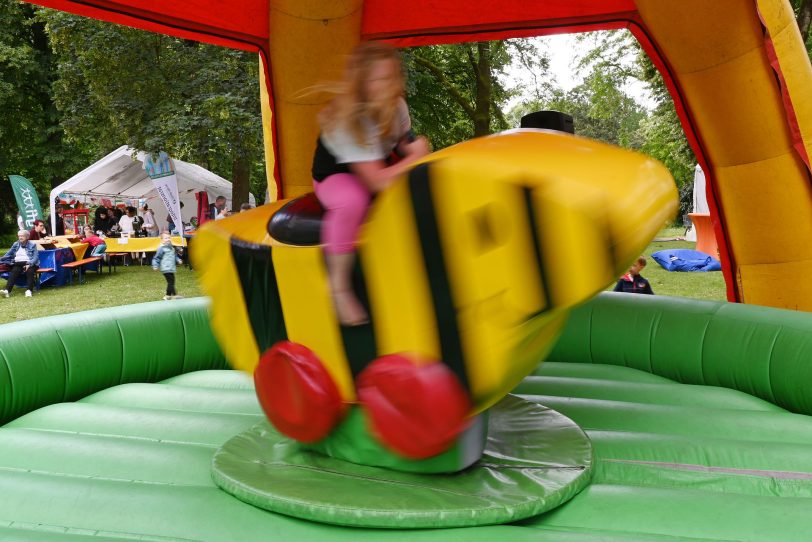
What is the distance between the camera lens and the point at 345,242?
1798mm

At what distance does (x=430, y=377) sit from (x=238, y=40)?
3296 mm

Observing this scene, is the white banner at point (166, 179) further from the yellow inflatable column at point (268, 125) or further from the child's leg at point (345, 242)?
the child's leg at point (345, 242)

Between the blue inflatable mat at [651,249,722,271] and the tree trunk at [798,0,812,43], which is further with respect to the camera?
the blue inflatable mat at [651,249,722,271]

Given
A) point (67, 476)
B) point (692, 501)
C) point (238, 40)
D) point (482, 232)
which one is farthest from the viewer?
point (238, 40)

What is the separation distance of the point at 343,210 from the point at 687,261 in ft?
29.7

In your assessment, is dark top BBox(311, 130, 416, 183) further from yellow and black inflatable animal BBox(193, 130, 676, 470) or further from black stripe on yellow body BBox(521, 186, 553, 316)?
black stripe on yellow body BBox(521, 186, 553, 316)

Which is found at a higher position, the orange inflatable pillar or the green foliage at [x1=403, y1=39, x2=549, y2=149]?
the green foliage at [x1=403, y1=39, x2=549, y2=149]

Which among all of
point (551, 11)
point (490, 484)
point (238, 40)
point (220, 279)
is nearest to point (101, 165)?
point (238, 40)

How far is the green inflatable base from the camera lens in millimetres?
1656

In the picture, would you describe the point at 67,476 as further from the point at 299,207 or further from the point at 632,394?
the point at 632,394

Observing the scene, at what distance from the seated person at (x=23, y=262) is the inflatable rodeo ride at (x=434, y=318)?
7.18 metres

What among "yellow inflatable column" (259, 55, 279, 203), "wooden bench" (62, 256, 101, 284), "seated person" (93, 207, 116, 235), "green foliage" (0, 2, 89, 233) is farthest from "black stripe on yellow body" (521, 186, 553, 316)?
"green foliage" (0, 2, 89, 233)

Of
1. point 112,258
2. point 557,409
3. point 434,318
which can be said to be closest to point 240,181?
point 112,258

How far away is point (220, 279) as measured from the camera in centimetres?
224
